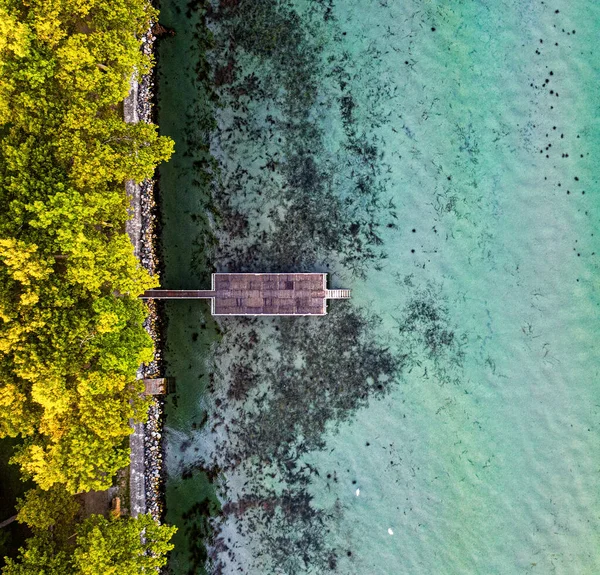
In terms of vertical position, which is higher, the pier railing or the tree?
the pier railing

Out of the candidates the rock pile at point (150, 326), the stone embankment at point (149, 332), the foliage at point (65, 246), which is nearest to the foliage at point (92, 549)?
the foliage at point (65, 246)

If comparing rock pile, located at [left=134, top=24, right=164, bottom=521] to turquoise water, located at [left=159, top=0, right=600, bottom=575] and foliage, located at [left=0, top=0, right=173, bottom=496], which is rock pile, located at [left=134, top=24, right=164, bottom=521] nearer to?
turquoise water, located at [left=159, top=0, right=600, bottom=575]

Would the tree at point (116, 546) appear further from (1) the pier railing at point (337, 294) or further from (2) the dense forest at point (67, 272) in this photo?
(1) the pier railing at point (337, 294)

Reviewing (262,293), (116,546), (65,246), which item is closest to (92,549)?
(116,546)

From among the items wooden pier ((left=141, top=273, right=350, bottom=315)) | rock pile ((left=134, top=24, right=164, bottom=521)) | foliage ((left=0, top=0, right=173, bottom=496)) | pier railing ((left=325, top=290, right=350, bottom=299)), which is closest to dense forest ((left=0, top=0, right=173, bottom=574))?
foliage ((left=0, top=0, right=173, bottom=496))

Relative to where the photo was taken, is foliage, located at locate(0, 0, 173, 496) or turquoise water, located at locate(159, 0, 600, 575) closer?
foliage, located at locate(0, 0, 173, 496)

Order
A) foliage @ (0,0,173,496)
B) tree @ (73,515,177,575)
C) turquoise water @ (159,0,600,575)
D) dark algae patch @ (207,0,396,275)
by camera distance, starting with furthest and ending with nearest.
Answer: dark algae patch @ (207,0,396,275) → turquoise water @ (159,0,600,575) → tree @ (73,515,177,575) → foliage @ (0,0,173,496)

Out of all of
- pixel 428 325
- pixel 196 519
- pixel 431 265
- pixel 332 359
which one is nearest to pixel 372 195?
pixel 431 265

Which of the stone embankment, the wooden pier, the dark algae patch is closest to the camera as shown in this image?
the stone embankment
